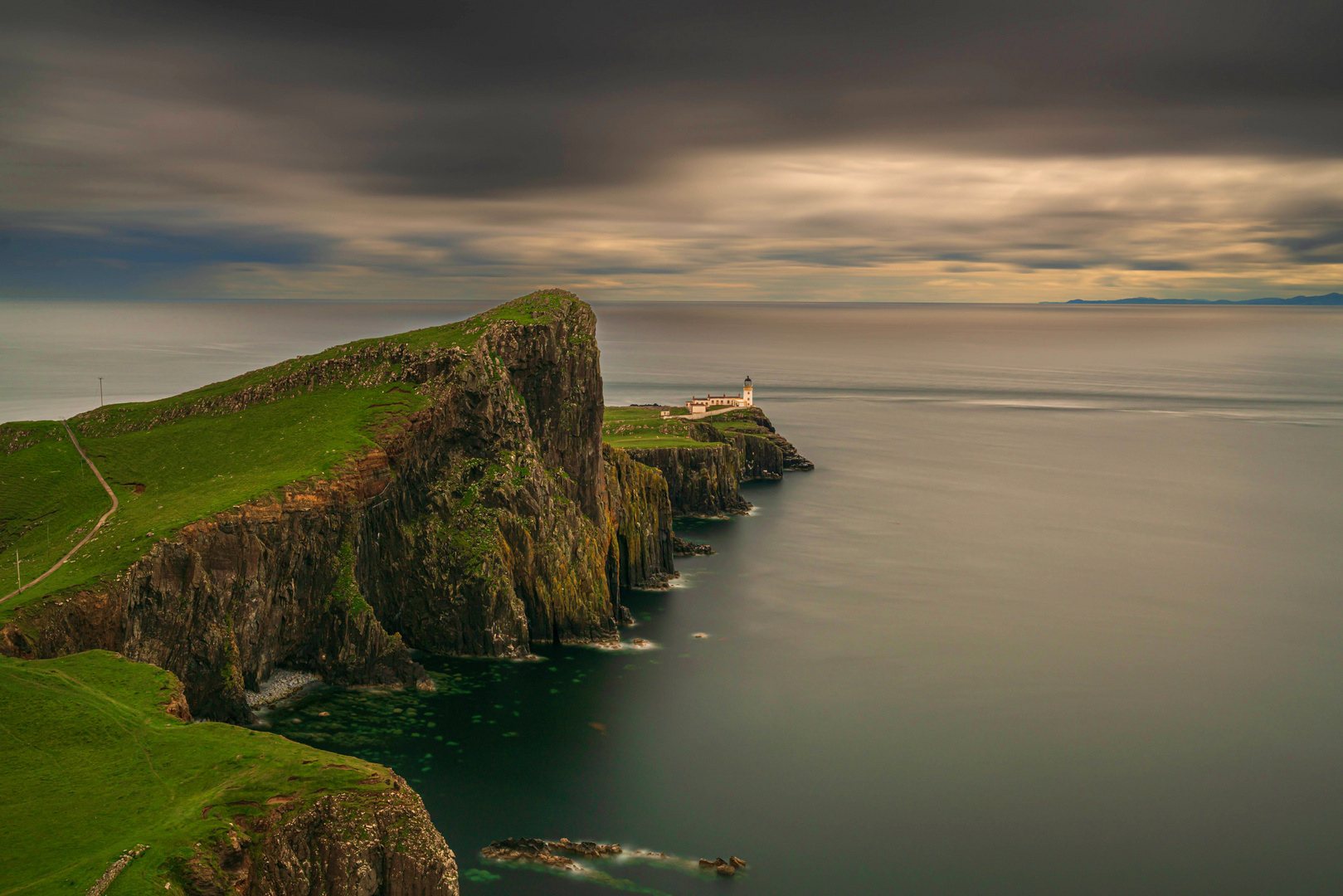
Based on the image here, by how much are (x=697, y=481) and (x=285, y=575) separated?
291ft

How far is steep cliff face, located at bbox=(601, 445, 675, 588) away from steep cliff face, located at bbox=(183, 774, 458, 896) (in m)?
63.1

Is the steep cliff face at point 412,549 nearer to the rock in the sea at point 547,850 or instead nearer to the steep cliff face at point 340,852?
the rock in the sea at point 547,850

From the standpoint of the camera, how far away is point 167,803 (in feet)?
127

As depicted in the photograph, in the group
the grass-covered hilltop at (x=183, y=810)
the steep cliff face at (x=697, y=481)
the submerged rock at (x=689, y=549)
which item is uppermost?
the steep cliff face at (x=697, y=481)

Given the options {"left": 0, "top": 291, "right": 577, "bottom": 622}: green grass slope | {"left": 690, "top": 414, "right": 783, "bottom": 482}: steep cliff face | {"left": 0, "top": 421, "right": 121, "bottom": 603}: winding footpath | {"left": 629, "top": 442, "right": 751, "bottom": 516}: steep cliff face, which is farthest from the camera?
{"left": 690, "top": 414, "right": 783, "bottom": 482}: steep cliff face

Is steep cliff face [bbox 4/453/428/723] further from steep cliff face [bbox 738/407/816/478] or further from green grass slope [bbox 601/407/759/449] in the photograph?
steep cliff face [bbox 738/407/816/478]

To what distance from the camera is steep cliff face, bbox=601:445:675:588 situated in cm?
10612

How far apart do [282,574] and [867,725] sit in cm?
4886

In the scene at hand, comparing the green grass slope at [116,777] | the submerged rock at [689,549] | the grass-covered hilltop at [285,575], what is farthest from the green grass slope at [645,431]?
the green grass slope at [116,777]

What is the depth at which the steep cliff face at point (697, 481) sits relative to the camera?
152000 millimetres

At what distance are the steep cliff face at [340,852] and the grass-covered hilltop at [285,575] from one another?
4.1 inches

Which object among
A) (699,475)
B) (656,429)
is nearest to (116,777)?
(699,475)

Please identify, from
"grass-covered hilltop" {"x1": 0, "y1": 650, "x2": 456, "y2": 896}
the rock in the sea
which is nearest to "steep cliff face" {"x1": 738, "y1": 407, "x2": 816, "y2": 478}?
the rock in the sea

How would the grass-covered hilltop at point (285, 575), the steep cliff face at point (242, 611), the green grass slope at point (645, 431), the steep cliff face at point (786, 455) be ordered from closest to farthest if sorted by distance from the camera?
the grass-covered hilltop at point (285, 575), the steep cliff face at point (242, 611), the green grass slope at point (645, 431), the steep cliff face at point (786, 455)
